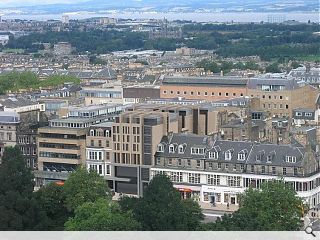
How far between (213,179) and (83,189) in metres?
4.33

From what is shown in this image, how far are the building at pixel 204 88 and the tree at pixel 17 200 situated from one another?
1641cm

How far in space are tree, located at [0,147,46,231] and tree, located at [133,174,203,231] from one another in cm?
202

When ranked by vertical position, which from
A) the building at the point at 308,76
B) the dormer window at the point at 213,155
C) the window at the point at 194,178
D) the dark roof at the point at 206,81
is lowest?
the window at the point at 194,178

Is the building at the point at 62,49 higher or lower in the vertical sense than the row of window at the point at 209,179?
lower

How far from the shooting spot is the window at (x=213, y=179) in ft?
83.3

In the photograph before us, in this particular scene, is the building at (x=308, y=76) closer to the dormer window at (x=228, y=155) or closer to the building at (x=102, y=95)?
the building at (x=102, y=95)

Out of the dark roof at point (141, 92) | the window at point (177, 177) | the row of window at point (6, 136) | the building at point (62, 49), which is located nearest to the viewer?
the window at point (177, 177)

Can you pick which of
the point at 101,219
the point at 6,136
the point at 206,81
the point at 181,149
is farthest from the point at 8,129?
the point at 101,219

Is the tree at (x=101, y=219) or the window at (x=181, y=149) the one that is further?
the window at (x=181, y=149)

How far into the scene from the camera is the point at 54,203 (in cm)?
2200

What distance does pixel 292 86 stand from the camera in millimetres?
35844

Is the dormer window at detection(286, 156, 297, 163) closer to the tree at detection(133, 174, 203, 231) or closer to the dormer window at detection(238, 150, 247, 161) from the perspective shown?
the dormer window at detection(238, 150, 247, 161)

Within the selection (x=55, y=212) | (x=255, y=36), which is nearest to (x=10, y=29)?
(x=255, y=36)

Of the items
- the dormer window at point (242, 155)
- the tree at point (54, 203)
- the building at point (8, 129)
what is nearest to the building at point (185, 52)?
the building at point (8, 129)
